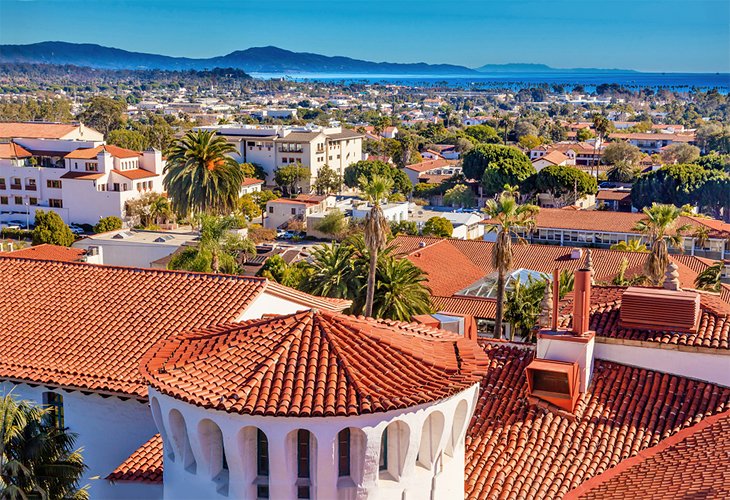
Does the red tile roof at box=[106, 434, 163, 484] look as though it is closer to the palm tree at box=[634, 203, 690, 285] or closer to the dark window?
the dark window

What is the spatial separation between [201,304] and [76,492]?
25.1 ft

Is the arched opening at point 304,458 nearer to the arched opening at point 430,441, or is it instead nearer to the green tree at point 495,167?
the arched opening at point 430,441

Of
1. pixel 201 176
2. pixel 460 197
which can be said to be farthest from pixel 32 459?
pixel 460 197

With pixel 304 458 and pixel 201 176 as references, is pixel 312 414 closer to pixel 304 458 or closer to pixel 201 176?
pixel 304 458

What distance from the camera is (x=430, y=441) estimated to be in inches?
533

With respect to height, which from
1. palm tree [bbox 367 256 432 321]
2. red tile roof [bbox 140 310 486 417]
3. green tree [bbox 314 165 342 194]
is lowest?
green tree [bbox 314 165 342 194]

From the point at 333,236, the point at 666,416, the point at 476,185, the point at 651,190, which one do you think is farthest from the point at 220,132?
the point at 666,416

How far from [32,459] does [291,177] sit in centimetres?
10689

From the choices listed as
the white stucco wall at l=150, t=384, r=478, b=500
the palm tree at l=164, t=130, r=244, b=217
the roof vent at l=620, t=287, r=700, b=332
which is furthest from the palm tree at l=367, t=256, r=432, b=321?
the palm tree at l=164, t=130, r=244, b=217

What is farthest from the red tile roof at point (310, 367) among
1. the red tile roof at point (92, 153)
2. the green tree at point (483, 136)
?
the green tree at point (483, 136)

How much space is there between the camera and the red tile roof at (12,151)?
3979 inches

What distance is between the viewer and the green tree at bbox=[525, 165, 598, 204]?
109750mm

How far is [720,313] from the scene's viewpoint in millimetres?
21125

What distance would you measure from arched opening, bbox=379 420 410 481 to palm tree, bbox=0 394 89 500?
5449 millimetres
